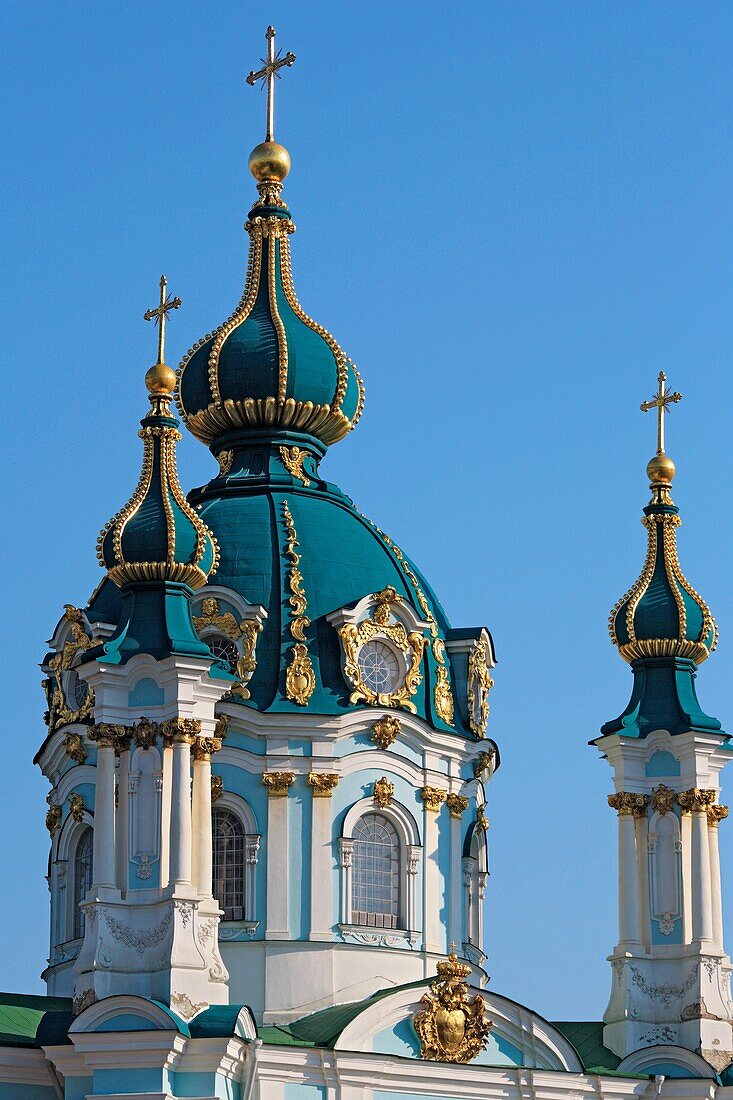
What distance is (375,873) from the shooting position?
42.0m

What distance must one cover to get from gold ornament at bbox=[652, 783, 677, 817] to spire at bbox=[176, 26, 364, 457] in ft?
25.0

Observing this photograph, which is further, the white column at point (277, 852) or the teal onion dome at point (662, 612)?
the teal onion dome at point (662, 612)

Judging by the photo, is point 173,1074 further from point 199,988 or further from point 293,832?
point 293,832

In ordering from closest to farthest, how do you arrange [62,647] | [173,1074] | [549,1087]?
[173,1074]
[549,1087]
[62,647]

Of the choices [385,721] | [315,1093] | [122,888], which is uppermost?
[385,721]

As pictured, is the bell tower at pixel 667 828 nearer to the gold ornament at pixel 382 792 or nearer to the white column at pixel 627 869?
the white column at pixel 627 869

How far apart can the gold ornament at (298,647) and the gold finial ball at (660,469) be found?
18.9 ft

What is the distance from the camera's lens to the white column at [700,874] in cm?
4231

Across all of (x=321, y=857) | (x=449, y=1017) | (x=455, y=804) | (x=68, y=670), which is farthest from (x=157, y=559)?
(x=449, y=1017)

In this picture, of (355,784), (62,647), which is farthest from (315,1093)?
(62,647)

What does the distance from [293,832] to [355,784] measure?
1.23 metres

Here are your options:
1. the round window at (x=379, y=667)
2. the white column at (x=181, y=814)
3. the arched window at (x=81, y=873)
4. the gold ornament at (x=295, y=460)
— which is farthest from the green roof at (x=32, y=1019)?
the gold ornament at (x=295, y=460)

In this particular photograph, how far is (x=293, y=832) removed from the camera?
41.4m

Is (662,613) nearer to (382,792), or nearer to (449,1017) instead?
(382,792)
